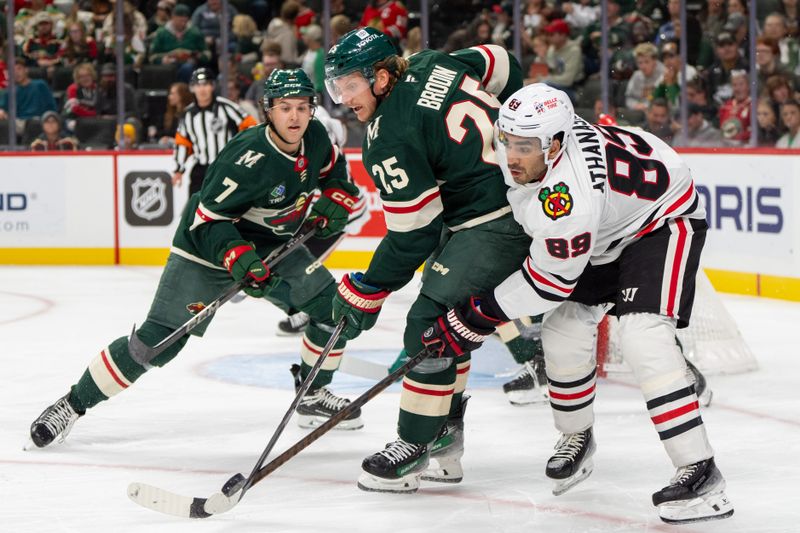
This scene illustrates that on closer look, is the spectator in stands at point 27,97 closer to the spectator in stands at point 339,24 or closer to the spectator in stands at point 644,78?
the spectator in stands at point 339,24

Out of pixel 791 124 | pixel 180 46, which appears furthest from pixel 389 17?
pixel 791 124

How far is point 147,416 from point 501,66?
5.40 ft

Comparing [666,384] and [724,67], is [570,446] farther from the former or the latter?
[724,67]

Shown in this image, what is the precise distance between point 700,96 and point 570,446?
503 cm

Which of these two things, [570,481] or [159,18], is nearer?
[570,481]

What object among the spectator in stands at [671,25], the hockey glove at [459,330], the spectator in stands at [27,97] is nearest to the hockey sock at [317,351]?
the hockey glove at [459,330]

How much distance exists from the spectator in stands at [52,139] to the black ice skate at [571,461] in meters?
6.25

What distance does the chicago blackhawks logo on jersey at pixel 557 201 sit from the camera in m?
2.77

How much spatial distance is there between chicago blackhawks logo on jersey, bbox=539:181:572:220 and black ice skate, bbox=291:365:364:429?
54.3 inches

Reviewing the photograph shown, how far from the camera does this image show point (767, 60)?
7.47 metres

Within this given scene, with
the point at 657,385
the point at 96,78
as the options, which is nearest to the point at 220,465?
the point at 657,385

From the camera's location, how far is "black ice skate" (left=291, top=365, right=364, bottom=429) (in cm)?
396

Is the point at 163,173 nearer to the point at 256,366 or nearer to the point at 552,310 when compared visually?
the point at 256,366

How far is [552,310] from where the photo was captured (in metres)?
3.13
